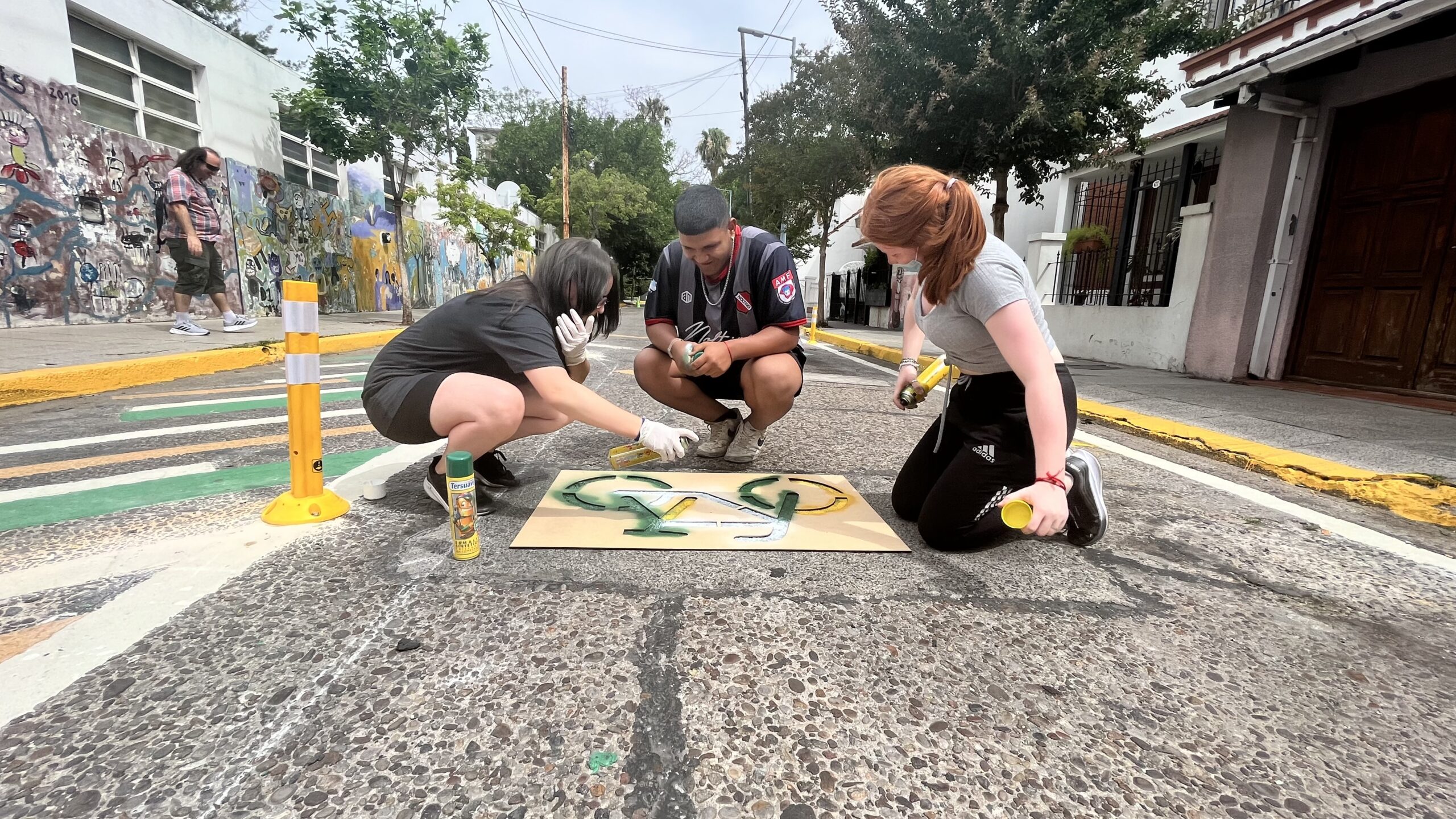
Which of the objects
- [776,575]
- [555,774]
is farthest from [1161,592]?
[555,774]

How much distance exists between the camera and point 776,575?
185 centimetres

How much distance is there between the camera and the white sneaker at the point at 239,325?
761cm

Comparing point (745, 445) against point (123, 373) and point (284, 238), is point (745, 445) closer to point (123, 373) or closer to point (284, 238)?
point (123, 373)

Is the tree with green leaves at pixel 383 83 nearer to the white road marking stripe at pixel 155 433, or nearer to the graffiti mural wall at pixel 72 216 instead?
the graffiti mural wall at pixel 72 216

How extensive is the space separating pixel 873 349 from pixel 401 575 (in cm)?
858

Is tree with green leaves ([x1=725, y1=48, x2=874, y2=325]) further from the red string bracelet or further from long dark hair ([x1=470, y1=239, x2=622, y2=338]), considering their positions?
the red string bracelet

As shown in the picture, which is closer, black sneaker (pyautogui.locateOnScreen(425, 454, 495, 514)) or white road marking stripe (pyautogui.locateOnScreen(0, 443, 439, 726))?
white road marking stripe (pyautogui.locateOnScreen(0, 443, 439, 726))

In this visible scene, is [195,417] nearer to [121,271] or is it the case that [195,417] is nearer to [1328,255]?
[121,271]

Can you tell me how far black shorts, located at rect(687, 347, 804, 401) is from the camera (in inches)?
124

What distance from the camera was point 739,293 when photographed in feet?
9.87

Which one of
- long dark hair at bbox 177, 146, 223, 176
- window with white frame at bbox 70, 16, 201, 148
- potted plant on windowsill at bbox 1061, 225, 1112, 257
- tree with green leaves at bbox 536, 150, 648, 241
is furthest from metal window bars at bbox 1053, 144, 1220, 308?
tree with green leaves at bbox 536, 150, 648, 241

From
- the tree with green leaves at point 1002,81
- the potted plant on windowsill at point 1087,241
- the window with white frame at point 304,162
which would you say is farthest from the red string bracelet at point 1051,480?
the window with white frame at point 304,162

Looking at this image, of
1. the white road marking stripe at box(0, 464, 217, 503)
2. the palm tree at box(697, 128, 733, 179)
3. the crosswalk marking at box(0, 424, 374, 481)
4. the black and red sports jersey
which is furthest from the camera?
the palm tree at box(697, 128, 733, 179)

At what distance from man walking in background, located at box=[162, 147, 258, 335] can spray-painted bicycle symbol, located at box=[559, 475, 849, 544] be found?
7.03 m
